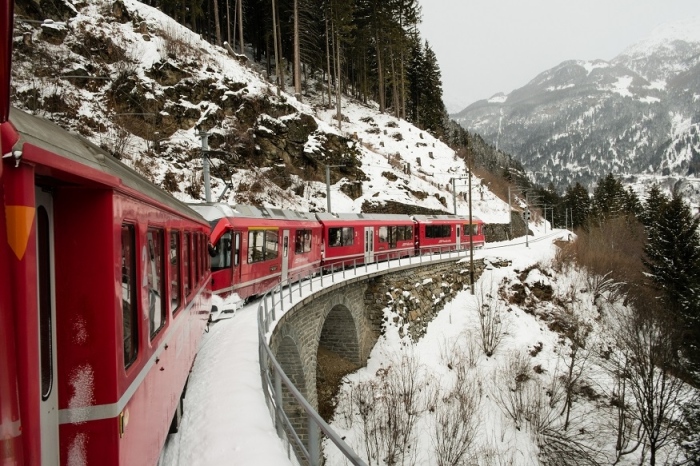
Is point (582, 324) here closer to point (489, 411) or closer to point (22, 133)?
point (489, 411)

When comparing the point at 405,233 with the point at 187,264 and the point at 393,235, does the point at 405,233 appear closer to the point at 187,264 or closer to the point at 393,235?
the point at 393,235

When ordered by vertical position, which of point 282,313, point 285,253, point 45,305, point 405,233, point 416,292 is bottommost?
point 416,292

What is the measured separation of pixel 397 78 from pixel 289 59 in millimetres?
14331

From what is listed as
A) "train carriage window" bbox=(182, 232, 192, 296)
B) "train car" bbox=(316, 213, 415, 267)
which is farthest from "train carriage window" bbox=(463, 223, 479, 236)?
"train carriage window" bbox=(182, 232, 192, 296)

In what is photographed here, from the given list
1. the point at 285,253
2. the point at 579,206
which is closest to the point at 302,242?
the point at 285,253

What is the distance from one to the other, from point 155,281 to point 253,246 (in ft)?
33.2

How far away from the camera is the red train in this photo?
43.1 ft

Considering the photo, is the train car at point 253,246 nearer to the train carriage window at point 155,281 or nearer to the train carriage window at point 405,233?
the train carriage window at point 155,281

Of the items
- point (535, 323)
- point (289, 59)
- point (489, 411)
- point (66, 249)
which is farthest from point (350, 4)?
point (66, 249)

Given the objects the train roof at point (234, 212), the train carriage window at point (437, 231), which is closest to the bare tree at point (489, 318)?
the train carriage window at point (437, 231)

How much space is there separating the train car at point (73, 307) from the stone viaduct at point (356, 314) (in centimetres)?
670

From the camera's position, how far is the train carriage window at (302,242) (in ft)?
59.6

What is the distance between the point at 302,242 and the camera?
18812mm

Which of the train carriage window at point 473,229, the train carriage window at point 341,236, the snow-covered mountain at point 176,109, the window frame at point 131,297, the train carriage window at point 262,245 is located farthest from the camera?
the train carriage window at point 473,229
